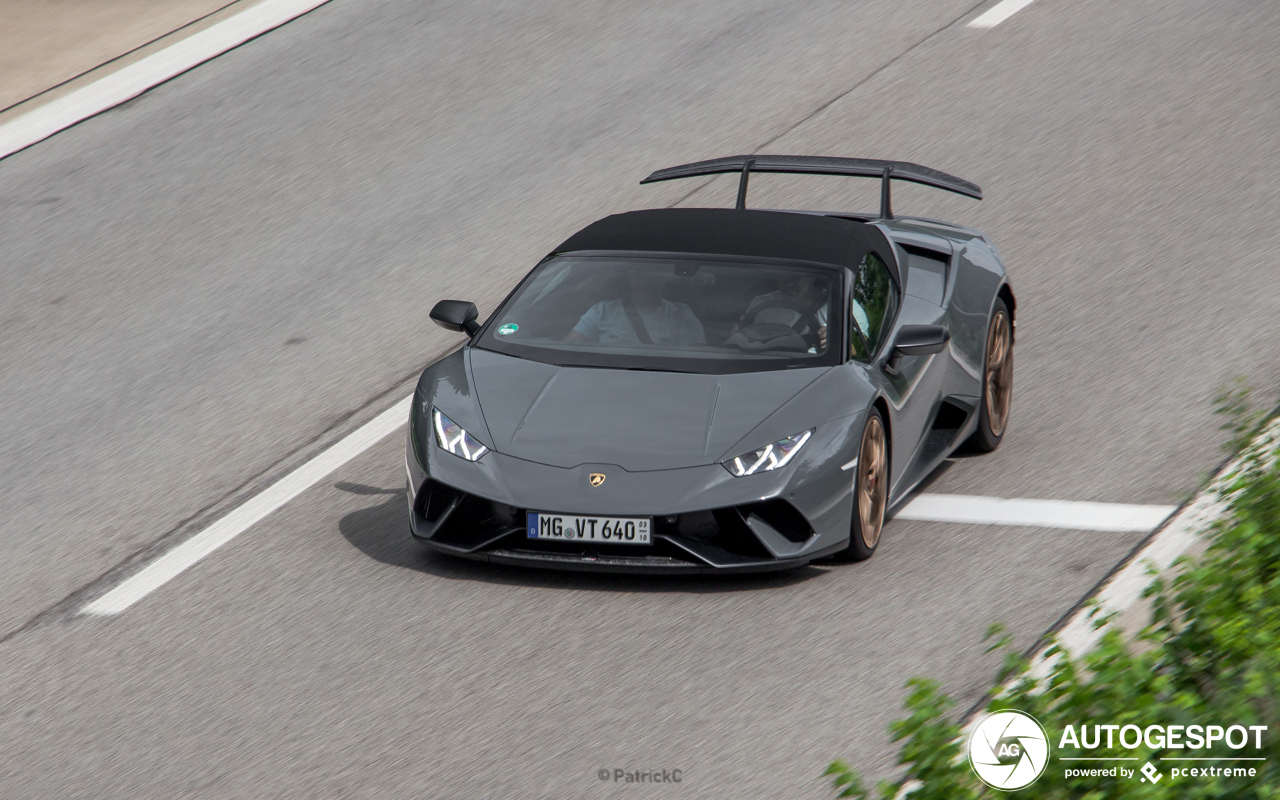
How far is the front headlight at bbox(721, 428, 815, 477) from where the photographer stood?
6.54 m

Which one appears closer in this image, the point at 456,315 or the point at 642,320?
the point at 642,320

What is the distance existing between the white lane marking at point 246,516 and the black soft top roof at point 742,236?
64.5 inches

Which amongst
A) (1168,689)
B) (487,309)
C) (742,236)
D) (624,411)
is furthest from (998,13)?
(1168,689)

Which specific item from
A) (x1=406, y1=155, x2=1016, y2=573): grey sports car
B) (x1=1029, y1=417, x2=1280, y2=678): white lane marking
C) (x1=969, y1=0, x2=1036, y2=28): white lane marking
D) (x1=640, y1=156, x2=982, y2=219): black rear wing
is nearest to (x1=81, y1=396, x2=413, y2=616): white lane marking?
(x1=406, y1=155, x2=1016, y2=573): grey sports car

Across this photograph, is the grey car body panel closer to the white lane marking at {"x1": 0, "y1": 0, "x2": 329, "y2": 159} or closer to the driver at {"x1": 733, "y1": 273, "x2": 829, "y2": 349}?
the driver at {"x1": 733, "y1": 273, "x2": 829, "y2": 349}

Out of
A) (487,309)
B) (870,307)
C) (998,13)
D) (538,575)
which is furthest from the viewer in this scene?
(998,13)

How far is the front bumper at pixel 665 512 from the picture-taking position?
645 cm

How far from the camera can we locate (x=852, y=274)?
7.62m

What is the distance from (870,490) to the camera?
22.9ft

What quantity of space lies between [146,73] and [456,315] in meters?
9.51

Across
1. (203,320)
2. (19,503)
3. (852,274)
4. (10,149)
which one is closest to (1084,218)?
(852,274)

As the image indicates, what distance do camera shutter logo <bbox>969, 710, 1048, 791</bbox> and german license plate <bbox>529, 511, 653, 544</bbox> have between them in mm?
2654

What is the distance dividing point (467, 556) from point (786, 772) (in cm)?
208

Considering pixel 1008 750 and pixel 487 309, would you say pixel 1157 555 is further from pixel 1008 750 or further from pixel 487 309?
pixel 487 309
